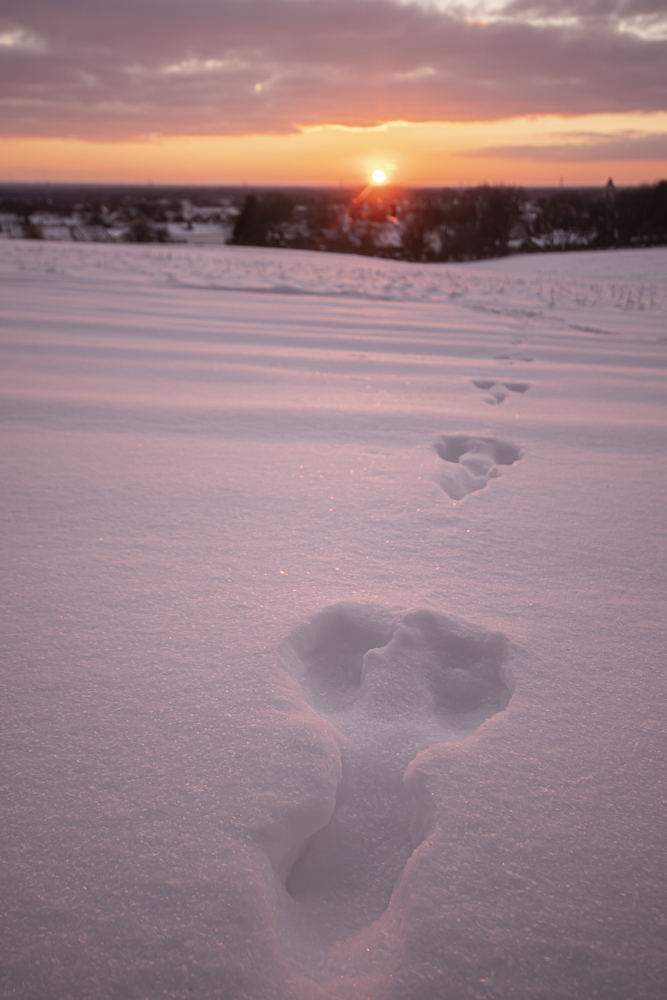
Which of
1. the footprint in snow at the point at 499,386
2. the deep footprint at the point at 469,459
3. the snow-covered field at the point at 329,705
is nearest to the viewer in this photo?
the snow-covered field at the point at 329,705

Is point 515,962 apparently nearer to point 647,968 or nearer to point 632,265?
point 647,968

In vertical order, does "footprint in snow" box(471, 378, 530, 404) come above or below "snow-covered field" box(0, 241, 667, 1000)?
above

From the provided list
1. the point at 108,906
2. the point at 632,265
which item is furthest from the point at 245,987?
the point at 632,265

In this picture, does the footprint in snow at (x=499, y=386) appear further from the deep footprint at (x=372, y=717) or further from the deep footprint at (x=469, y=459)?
the deep footprint at (x=372, y=717)

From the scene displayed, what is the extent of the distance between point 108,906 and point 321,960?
0.96 ft

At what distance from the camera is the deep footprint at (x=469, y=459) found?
80.0 inches

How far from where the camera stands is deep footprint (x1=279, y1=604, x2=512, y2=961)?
0.82 metres

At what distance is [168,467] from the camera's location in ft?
6.63

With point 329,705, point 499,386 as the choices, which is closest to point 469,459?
point 499,386

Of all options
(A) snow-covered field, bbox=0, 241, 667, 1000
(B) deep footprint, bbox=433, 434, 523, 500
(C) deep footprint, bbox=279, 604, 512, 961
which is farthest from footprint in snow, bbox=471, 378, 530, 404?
(C) deep footprint, bbox=279, 604, 512, 961

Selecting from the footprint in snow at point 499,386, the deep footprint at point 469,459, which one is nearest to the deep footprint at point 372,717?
the deep footprint at point 469,459

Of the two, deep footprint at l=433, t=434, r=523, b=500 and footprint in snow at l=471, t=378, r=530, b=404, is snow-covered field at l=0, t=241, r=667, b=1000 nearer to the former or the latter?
deep footprint at l=433, t=434, r=523, b=500

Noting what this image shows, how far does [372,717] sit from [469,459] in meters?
1.37

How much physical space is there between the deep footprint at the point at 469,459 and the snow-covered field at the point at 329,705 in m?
0.01
